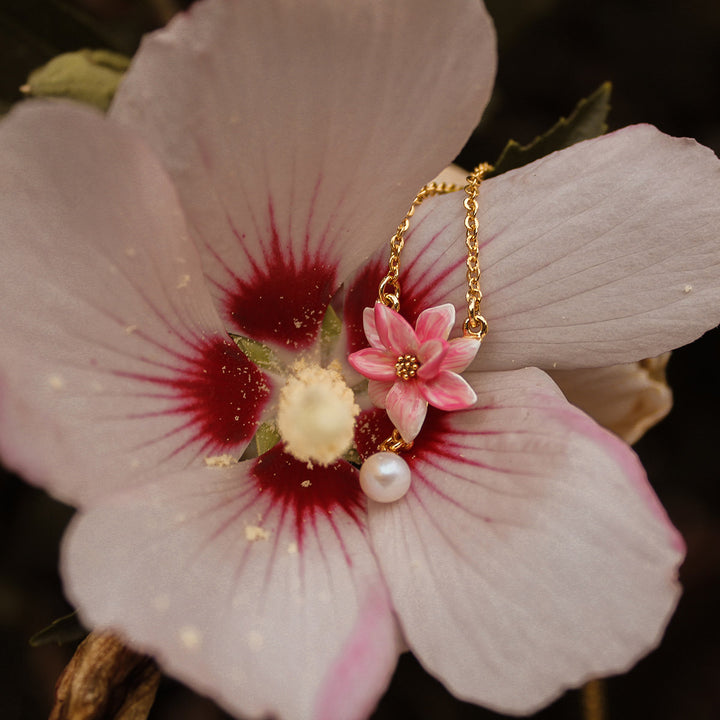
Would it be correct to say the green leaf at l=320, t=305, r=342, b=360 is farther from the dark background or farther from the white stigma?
the dark background

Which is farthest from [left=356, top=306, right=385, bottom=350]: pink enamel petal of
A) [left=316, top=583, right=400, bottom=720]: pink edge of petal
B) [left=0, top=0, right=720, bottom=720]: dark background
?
[left=0, top=0, right=720, bottom=720]: dark background

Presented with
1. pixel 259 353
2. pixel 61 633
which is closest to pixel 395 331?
pixel 259 353

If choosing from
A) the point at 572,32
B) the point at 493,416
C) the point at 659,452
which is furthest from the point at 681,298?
the point at 572,32

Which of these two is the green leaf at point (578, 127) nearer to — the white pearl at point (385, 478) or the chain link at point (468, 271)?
the chain link at point (468, 271)

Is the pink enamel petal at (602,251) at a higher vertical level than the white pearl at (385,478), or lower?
higher

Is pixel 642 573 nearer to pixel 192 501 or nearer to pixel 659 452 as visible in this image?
pixel 192 501

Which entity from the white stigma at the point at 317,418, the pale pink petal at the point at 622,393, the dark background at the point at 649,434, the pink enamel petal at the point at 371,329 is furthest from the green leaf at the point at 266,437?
the dark background at the point at 649,434

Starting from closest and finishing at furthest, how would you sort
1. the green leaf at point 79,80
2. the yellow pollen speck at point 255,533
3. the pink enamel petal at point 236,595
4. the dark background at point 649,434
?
the pink enamel petal at point 236,595 → the yellow pollen speck at point 255,533 → the green leaf at point 79,80 → the dark background at point 649,434

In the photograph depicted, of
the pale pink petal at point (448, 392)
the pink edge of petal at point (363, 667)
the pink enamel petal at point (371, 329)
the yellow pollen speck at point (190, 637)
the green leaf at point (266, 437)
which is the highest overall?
the yellow pollen speck at point (190, 637)
